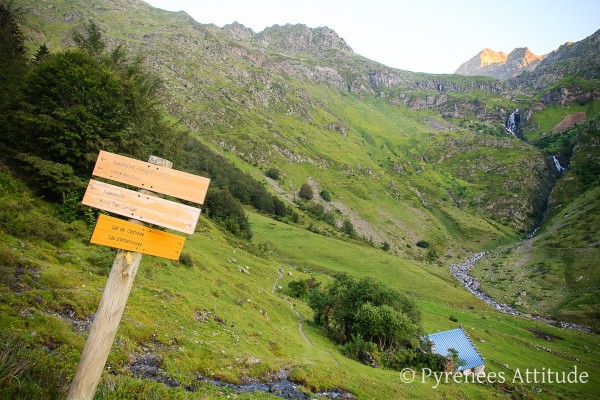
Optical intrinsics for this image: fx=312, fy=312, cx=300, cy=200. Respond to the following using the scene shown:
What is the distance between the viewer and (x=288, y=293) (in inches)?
2296

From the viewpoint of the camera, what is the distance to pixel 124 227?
6.98m

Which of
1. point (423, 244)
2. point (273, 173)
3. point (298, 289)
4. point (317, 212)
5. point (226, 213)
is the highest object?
point (273, 173)

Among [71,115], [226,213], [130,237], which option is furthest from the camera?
[226,213]

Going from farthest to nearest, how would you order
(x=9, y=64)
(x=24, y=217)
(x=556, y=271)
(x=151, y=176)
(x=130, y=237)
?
(x=556, y=271)
(x=9, y=64)
(x=24, y=217)
(x=151, y=176)
(x=130, y=237)

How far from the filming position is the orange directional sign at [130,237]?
6957 mm

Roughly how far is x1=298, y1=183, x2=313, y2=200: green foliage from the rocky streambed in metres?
80.5

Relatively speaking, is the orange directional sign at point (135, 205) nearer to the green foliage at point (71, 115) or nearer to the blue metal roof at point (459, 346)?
the green foliage at point (71, 115)

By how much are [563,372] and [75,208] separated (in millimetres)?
78093

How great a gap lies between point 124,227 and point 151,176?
1.30m

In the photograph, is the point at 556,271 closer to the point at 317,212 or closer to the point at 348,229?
the point at 348,229

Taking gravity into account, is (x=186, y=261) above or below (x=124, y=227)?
below

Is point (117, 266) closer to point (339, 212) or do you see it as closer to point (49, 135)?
point (49, 135)

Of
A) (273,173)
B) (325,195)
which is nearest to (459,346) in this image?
(325,195)

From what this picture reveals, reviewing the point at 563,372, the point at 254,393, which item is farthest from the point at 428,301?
the point at 254,393
